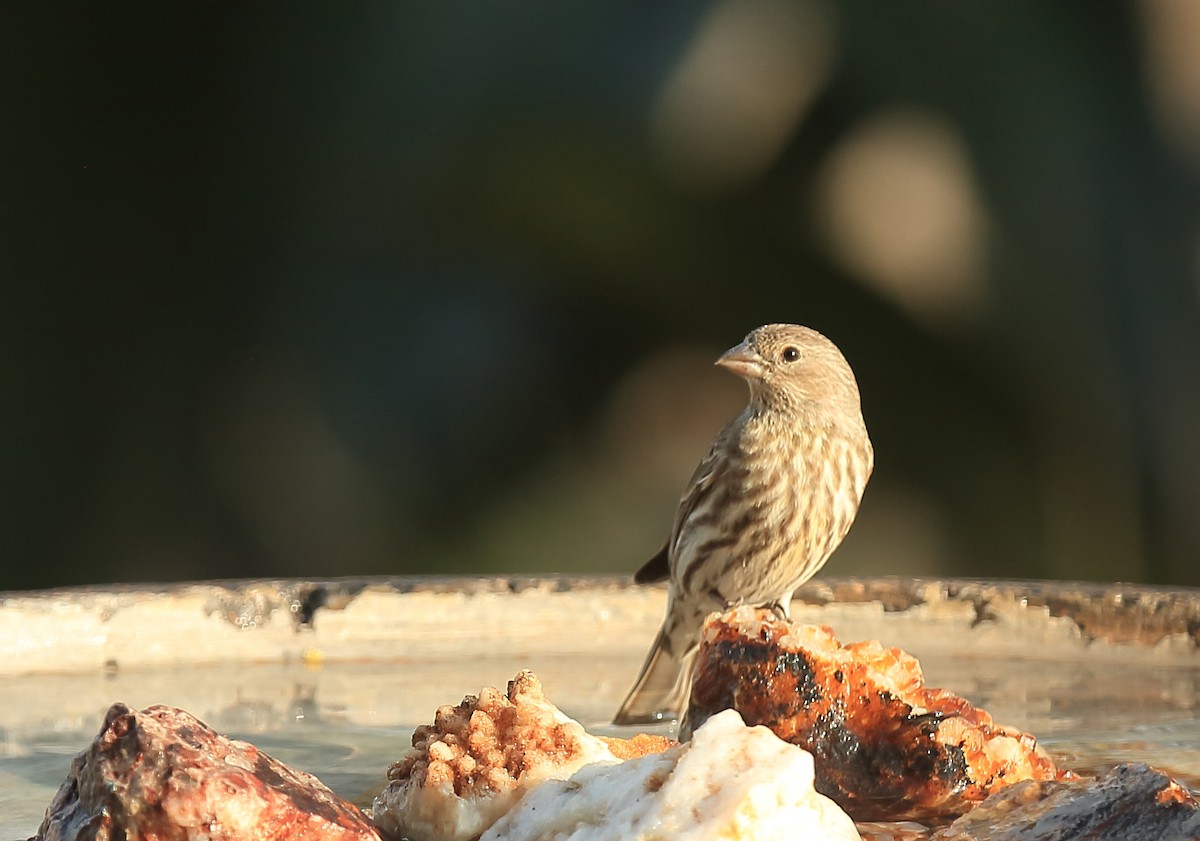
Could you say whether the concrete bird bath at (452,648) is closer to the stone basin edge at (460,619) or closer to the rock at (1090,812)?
the stone basin edge at (460,619)

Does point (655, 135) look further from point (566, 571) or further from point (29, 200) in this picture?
point (29, 200)

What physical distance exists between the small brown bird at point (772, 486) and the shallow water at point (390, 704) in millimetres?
647

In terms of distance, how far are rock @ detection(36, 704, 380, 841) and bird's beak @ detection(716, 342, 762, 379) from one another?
2.43 meters

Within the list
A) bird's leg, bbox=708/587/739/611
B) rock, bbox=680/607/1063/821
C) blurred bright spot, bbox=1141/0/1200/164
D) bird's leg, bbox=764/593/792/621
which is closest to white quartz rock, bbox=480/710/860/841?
rock, bbox=680/607/1063/821

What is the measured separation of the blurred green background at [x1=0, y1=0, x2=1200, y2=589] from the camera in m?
7.19

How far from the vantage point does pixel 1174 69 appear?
724cm

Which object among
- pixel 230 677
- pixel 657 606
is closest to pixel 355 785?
pixel 230 677

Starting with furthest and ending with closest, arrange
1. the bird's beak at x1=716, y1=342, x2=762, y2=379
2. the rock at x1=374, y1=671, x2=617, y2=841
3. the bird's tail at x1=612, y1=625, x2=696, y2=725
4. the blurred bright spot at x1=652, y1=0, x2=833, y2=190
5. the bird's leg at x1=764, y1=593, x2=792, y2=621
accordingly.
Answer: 1. the blurred bright spot at x1=652, y1=0, x2=833, y2=190
2. the bird's beak at x1=716, y1=342, x2=762, y2=379
3. the bird's leg at x1=764, y1=593, x2=792, y2=621
4. the bird's tail at x1=612, y1=625, x2=696, y2=725
5. the rock at x1=374, y1=671, x2=617, y2=841

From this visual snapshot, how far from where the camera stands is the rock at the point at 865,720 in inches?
94.3

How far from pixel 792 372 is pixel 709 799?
2.57 meters

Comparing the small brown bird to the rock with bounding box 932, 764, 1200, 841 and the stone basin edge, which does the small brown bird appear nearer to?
the stone basin edge

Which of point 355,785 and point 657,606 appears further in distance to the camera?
point 657,606

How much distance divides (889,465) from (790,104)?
1451 mm

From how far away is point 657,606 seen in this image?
155 inches
